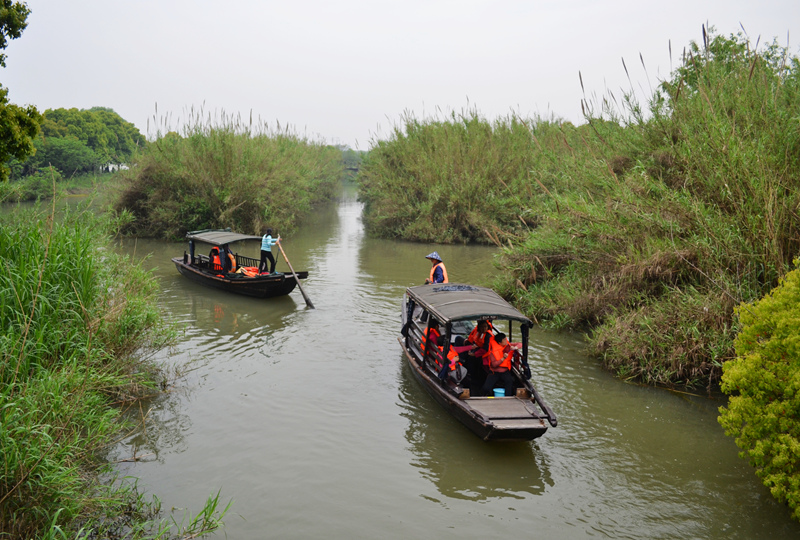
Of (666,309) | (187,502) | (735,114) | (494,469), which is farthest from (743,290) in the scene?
(187,502)

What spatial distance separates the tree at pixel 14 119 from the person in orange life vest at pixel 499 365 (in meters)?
8.54

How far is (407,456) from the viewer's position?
663cm

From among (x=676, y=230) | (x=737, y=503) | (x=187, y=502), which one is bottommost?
(x=187, y=502)

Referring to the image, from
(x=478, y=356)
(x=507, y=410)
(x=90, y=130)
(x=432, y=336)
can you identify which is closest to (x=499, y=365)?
(x=478, y=356)

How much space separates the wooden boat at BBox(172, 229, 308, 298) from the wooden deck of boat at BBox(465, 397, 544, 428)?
7728 millimetres

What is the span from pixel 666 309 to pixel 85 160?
162 ft

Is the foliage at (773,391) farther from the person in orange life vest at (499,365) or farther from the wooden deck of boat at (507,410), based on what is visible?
the person in orange life vest at (499,365)

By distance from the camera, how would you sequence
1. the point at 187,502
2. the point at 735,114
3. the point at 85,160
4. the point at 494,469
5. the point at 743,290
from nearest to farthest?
the point at 187,502, the point at 494,469, the point at 743,290, the point at 735,114, the point at 85,160

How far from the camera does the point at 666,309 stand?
29.2 ft

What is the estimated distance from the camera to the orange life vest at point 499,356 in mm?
7551

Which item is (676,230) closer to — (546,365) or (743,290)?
(743,290)

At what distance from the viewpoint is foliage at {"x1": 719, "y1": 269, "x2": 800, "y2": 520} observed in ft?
16.1

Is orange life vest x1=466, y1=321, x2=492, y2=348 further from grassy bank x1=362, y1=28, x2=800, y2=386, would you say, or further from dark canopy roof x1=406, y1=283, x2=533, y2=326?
grassy bank x1=362, y1=28, x2=800, y2=386

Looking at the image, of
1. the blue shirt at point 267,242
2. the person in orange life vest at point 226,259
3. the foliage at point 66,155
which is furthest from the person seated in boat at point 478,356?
the foliage at point 66,155
